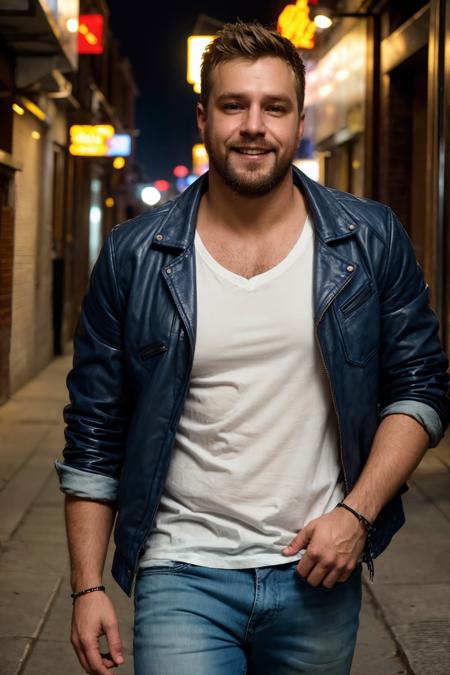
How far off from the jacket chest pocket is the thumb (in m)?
0.39

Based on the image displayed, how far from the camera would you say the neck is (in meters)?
2.60

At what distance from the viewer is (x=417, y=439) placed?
2.47 m

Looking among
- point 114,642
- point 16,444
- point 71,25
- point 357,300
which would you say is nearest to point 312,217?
point 357,300

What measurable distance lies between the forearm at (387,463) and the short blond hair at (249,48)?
2.59ft

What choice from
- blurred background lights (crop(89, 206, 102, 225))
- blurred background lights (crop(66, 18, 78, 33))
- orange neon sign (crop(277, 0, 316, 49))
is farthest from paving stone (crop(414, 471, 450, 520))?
blurred background lights (crop(89, 206, 102, 225))

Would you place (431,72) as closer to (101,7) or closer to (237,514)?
(237,514)

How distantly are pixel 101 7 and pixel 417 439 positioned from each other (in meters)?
27.4

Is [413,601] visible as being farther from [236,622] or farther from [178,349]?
[178,349]

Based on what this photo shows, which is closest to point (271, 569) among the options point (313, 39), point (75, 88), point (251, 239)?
point (251, 239)

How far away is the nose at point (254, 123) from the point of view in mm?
2467

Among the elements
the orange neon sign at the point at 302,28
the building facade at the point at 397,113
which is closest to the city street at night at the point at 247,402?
the building facade at the point at 397,113

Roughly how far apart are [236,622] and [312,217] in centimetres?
97

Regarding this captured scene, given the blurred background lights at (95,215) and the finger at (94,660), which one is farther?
the blurred background lights at (95,215)

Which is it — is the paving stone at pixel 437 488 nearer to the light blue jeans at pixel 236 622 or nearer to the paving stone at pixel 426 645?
the paving stone at pixel 426 645
